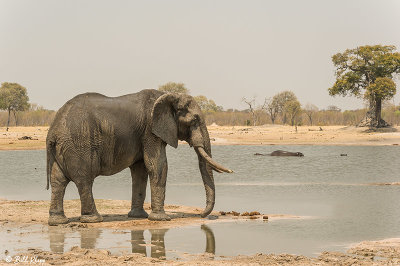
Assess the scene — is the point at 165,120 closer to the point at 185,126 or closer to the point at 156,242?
the point at 185,126

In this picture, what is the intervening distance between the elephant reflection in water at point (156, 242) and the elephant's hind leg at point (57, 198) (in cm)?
173

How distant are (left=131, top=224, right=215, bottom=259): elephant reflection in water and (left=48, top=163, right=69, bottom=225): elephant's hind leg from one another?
1.73 meters

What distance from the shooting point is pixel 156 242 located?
10773 mm

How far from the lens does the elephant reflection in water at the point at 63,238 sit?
402 inches

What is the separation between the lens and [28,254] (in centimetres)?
941

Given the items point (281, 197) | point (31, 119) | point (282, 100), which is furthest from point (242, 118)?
point (281, 197)

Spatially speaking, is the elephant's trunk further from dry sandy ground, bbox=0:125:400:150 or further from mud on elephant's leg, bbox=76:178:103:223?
dry sandy ground, bbox=0:125:400:150

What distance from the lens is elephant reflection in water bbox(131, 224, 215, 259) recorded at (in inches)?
392

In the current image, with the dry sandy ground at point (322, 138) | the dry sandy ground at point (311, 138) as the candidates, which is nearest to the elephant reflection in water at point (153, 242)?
the dry sandy ground at point (311, 138)

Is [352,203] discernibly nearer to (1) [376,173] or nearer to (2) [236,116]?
(1) [376,173]

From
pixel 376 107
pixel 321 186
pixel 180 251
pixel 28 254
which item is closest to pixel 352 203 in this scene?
pixel 321 186

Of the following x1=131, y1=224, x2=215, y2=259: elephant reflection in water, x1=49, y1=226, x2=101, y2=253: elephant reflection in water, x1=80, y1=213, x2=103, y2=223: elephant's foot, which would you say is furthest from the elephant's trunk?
x1=49, y1=226, x2=101, y2=253: elephant reflection in water

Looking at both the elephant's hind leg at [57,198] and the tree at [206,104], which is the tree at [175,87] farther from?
the elephant's hind leg at [57,198]

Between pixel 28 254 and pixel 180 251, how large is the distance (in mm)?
2361
